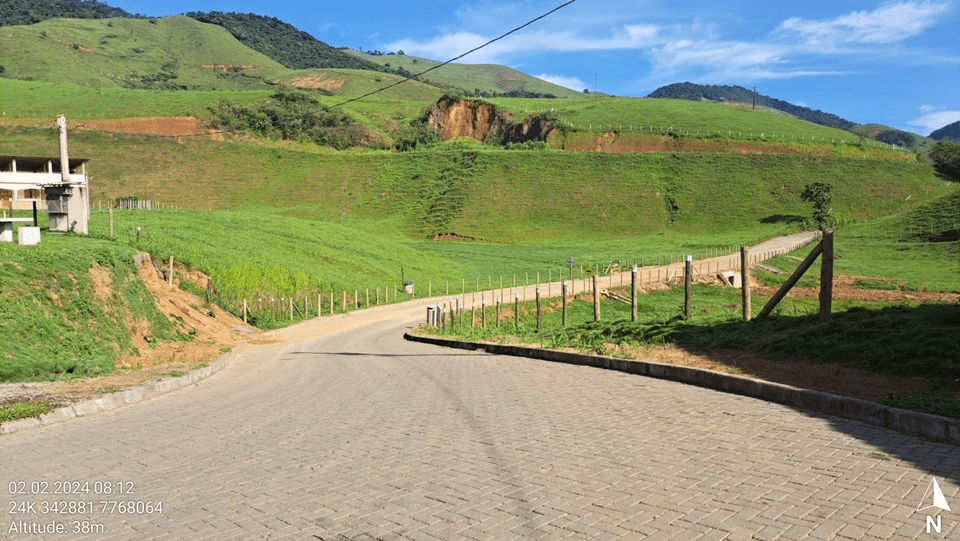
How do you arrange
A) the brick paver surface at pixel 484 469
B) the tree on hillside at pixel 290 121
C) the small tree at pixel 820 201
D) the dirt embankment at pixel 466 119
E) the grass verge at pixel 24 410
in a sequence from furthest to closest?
the dirt embankment at pixel 466 119, the tree on hillside at pixel 290 121, the small tree at pixel 820 201, the grass verge at pixel 24 410, the brick paver surface at pixel 484 469

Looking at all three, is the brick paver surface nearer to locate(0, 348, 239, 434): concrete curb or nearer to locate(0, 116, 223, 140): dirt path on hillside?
locate(0, 348, 239, 434): concrete curb

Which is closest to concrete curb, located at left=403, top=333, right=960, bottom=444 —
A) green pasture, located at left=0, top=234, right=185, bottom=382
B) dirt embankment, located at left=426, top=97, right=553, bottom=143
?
green pasture, located at left=0, top=234, right=185, bottom=382

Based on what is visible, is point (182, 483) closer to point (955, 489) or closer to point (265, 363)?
point (955, 489)

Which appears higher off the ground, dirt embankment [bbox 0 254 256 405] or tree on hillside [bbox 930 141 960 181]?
Result: tree on hillside [bbox 930 141 960 181]

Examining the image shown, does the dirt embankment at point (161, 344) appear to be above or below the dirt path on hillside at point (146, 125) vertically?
below

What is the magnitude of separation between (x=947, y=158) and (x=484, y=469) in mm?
122329

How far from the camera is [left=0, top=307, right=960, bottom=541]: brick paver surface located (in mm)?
5566

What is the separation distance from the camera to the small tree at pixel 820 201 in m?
78.6

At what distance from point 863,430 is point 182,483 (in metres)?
7.76

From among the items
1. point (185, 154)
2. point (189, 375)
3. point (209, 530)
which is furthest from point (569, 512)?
point (185, 154)

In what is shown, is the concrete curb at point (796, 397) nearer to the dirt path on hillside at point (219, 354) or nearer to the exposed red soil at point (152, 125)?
the dirt path on hillside at point (219, 354)

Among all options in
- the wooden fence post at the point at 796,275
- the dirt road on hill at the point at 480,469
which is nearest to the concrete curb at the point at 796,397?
the dirt road on hill at the point at 480,469

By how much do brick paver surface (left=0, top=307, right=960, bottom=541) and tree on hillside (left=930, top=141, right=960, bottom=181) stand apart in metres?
111

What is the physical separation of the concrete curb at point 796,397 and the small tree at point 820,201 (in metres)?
70.2
